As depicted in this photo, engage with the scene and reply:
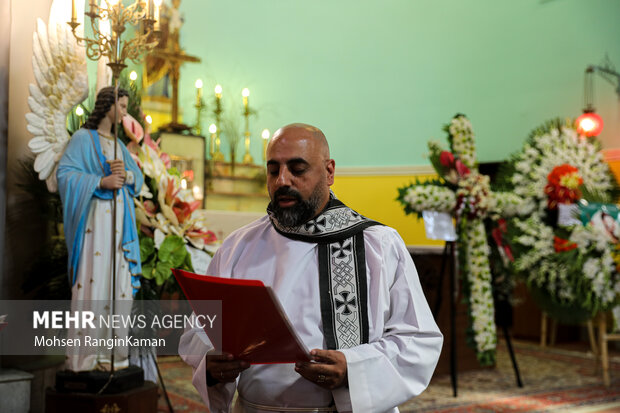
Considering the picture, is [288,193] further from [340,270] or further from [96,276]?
[96,276]

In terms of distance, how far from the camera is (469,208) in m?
5.16

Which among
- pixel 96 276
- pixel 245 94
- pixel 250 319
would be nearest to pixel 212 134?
pixel 245 94

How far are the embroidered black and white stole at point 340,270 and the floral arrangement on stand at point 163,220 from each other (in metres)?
2.16

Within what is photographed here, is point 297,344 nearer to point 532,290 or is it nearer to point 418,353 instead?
point 418,353

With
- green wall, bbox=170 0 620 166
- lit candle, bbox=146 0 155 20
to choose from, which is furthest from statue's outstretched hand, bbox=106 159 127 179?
green wall, bbox=170 0 620 166

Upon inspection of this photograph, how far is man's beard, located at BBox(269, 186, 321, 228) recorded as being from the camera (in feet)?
6.32

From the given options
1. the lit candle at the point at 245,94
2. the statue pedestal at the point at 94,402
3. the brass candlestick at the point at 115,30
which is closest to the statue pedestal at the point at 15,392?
the statue pedestal at the point at 94,402

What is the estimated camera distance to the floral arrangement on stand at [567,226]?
558 cm

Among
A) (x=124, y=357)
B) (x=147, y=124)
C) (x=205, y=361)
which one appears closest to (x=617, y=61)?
(x=147, y=124)

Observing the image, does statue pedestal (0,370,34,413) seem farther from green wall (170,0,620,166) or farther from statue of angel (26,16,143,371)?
green wall (170,0,620,166)

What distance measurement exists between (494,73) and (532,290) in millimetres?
3969

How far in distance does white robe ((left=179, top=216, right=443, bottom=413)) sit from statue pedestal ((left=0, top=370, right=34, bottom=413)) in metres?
2.30

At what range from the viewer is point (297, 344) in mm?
1652

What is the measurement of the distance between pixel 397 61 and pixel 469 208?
459 cm
